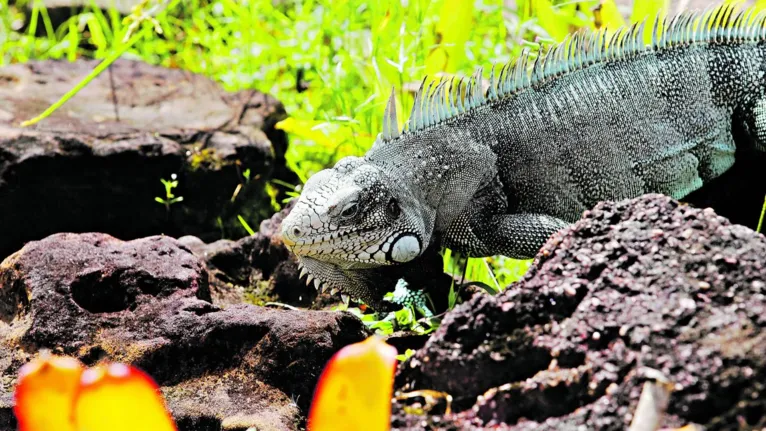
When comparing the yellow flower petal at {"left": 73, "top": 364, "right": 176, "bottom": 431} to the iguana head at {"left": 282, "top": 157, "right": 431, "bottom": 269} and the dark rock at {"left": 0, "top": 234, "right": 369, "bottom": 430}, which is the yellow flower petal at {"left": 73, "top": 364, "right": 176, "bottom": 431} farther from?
the iguana head at {"left": 282, "top": 157, "right": 431, "bottom": 269}

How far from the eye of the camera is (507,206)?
3.76 metres

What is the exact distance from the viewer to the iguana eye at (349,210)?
129 inches

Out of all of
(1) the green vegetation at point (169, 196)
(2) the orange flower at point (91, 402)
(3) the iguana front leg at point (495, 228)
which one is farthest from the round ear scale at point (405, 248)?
(2) the orange flower at point (91, 402)

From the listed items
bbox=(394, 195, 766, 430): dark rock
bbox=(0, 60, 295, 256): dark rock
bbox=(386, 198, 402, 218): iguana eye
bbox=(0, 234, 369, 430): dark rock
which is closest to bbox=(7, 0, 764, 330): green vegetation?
bbox=(0, 60, 295, 256): dark rock

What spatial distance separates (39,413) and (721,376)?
1.33 metres

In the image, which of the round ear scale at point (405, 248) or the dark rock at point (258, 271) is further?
the dark rock at point (258, 271)

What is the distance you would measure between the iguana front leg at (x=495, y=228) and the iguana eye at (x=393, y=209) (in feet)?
1.14

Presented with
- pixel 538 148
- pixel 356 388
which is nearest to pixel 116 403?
pixel 356 388

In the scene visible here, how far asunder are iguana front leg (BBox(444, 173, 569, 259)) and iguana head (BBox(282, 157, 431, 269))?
0.78 feet

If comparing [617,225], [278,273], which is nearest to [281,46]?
[278,273]

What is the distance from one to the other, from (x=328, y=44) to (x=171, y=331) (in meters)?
3.88

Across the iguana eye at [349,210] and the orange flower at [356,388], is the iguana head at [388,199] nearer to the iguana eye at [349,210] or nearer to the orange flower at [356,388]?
the iguana eye at [349,210]

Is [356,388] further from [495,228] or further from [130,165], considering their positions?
[130,165]

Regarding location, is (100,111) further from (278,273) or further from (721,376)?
(721,376)
